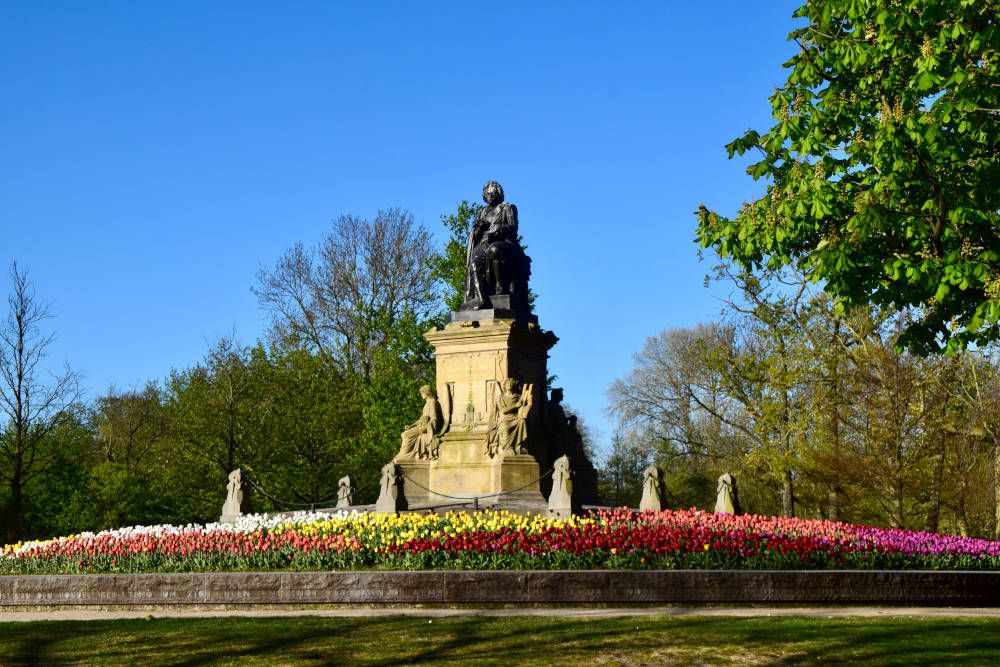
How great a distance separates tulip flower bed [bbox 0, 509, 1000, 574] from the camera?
52.9ft

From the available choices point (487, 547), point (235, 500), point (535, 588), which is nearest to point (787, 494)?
point (235, 500)

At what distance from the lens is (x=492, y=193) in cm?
2466

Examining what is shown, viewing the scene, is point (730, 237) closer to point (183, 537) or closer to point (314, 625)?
point (314, 625)

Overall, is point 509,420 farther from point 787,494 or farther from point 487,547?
point 787,494

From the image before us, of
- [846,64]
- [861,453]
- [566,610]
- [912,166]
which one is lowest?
[566,610]

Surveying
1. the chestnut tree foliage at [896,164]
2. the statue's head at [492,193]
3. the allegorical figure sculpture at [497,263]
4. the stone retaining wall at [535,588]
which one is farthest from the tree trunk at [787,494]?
the chestnut tree foliage at [896,164]

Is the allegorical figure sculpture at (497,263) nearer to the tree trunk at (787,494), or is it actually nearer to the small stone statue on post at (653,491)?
the small stone statue on post at (653,491)

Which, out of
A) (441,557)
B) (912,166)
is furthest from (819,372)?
(912,166)

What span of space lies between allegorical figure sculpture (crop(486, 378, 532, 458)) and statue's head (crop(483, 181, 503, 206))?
167 inches

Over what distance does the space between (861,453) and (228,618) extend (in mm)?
23119

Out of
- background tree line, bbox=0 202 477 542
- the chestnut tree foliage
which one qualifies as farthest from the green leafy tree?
the chestnut tree foliage

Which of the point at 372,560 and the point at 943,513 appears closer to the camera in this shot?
the point at 372,560

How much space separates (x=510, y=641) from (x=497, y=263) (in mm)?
13215

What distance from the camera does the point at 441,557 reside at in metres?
16.2
